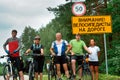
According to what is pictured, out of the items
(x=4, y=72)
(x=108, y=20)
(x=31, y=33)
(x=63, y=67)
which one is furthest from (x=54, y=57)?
(x=31, y=33)

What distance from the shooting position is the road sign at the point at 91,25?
23.0 metres

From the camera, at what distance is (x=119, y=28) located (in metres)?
48.2

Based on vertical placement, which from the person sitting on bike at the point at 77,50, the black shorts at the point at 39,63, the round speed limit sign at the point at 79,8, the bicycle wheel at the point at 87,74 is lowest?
the bicycle wheel at the point at 87,74

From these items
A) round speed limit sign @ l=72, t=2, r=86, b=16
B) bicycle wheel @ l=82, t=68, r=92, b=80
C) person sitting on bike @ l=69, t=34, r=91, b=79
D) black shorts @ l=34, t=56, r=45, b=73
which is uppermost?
round speed limit sign @ l=72, t=2, r=86, b=16

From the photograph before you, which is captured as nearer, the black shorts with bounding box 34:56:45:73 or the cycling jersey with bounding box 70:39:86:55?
the black shorts with bounding box 34:56:45:73

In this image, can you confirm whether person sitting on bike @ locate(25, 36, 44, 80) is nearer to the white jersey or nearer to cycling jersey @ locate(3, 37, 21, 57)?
cycling jersey @ locate(3, 37, 21, 57)

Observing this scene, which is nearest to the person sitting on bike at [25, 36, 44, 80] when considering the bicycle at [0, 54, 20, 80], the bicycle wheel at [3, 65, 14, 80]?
the bicycle at [0, 54, 20, 80]

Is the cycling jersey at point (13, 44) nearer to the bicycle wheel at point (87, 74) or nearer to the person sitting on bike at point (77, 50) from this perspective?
the person sitting on bike at point (77, 50)

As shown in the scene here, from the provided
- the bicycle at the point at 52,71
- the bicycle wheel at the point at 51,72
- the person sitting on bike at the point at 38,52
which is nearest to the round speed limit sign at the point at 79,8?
the person sitting on bike at the point at 38,52

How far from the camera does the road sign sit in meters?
23.0

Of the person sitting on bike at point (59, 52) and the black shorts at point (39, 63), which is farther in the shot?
the black shorts at point (39, 63)

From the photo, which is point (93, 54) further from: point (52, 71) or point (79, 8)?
point (52, 71)

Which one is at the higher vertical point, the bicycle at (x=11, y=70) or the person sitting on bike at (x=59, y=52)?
the person sitting on bike at (x=59, y=52)

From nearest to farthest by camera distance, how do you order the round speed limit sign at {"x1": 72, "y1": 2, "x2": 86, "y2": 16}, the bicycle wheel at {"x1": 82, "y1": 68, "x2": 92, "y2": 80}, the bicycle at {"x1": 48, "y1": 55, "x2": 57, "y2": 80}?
the bicycle wheel at {"x1": 82, "y1": 68, "x2": 92, "y2": 80}, the bicycle at {"x1": 48, "y1": 55, "x2": 57, "y2": 80}, the round speed limit sign at {"x1": 72, "y1": 2, "x2": 86, "y2": 16}
